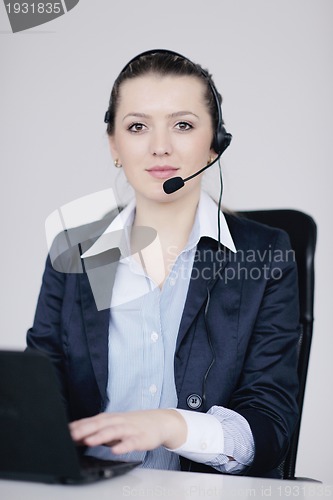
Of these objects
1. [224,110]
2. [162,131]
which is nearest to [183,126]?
[162,131]

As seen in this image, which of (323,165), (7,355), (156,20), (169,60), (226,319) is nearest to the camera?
(7,355)

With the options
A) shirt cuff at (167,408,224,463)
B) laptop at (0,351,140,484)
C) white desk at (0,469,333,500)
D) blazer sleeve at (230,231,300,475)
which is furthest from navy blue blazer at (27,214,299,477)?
laptop at (0,351,140,484)

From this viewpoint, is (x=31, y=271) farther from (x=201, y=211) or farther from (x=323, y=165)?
(x=201, y=211)

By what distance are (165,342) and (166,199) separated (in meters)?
0.32

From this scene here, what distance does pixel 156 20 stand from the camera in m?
2.81

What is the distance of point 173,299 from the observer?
4.94 feet

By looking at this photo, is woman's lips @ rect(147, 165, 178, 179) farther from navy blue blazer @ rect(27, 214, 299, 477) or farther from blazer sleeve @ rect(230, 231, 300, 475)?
blazer sleeve @ rect(230, 231, 300, 475)

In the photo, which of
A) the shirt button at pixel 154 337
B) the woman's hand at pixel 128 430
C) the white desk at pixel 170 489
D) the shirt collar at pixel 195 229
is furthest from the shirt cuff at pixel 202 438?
the shirt collar at pixel 195 229

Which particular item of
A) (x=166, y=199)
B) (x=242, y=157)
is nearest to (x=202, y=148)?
(x=166, y=199)

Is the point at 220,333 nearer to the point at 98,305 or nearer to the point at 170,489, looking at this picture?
the point at 98,305

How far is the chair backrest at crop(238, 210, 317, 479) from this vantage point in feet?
4.85

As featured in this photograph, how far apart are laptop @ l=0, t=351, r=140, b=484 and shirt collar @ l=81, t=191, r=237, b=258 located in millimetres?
727

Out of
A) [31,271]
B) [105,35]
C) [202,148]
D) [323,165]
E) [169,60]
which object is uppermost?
[105,35]

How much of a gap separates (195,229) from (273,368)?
37cm
